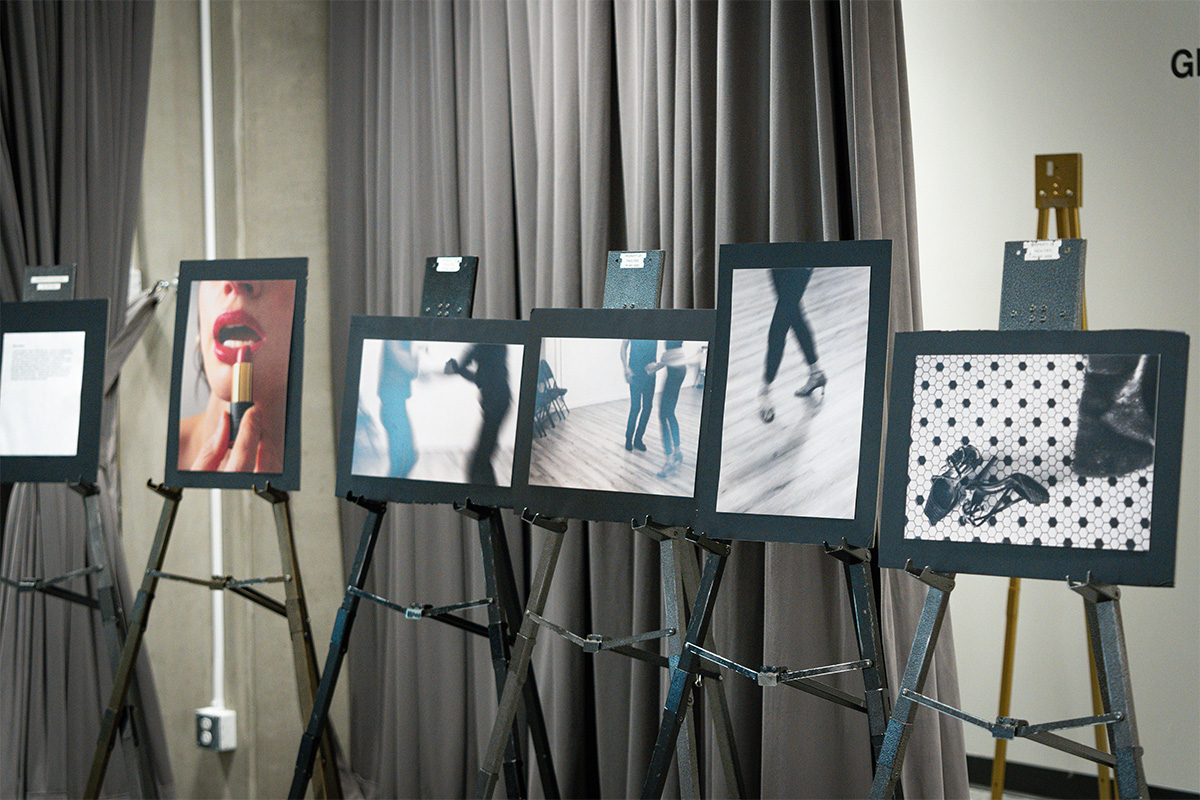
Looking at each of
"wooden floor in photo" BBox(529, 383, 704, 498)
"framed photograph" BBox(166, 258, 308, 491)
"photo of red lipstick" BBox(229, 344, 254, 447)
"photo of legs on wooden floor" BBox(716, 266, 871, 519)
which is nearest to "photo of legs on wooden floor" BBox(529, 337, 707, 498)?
"wooden floor in photo" BBox(529, 383, 704, 498)

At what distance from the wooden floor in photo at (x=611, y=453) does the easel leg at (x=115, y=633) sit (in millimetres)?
1186

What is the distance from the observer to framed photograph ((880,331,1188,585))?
179cm

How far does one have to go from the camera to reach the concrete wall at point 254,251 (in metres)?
3.60

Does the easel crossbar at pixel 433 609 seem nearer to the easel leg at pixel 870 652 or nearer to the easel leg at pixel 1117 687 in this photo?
the easel leg at pixel 870 652

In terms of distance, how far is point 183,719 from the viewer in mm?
3580

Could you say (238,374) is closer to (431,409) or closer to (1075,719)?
(431,409)

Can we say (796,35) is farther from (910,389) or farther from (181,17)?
(181,17)

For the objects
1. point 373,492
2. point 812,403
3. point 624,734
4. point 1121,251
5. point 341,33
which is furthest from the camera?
point 341,33

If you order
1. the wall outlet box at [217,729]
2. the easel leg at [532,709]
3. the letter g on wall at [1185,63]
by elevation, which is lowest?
the wall outlet box at [217,729]

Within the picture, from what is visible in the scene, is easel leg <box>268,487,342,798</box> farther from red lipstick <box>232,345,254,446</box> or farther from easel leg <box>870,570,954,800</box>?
easel leg <box>870,570,954,800</box>

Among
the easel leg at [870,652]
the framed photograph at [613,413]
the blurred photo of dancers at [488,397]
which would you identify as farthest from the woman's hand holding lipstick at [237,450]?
the easel leg at [870,652]

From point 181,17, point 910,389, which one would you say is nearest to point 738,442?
point 910,389

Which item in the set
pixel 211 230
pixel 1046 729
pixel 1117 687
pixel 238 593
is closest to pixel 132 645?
pixel 238 593

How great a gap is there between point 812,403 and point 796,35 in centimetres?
90
